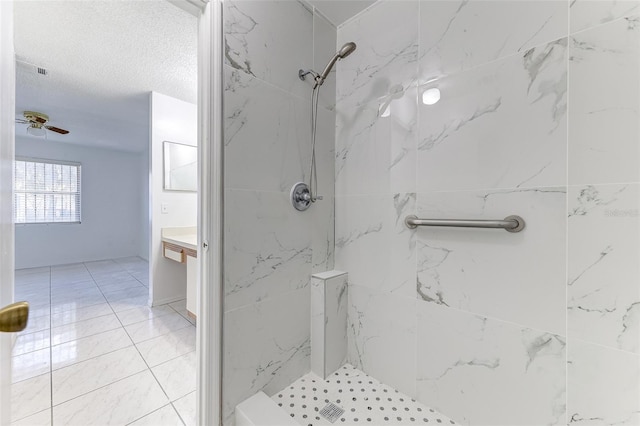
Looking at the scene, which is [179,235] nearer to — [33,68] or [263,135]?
[33,68]

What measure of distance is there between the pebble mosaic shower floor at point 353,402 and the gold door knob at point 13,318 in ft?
3.47

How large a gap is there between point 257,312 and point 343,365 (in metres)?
0.69

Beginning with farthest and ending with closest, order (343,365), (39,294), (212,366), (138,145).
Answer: (138,145)
(39,294)
(343,365)
(212,366)

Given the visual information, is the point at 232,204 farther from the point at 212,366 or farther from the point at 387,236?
the point at 387,236

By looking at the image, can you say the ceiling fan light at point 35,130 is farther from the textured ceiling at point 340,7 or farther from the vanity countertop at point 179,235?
the textured ceiling at point 340,7

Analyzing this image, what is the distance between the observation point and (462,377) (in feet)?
3.59

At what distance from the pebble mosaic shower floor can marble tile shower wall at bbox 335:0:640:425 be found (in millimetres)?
66

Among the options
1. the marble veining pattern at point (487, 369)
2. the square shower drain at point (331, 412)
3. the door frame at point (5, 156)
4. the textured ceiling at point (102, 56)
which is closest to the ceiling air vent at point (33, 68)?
the textured ceiling at point (102, 56)

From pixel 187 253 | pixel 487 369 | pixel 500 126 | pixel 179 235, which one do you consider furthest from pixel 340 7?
pixel 179 235

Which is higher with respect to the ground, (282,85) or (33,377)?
(282,85)

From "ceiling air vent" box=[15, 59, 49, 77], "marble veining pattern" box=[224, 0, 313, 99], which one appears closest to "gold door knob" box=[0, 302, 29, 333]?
"marble veining pattern" box=[224, 0, 313, 99]

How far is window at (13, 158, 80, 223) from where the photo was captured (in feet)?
13.9

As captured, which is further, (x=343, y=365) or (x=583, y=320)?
(x=343, y=365)

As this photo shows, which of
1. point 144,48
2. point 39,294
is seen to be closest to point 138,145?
point 39,294
